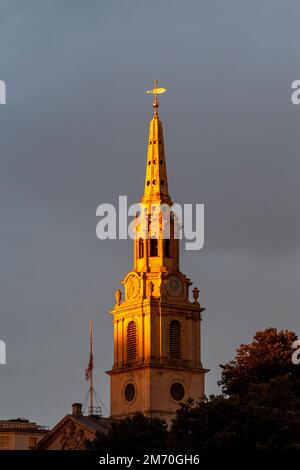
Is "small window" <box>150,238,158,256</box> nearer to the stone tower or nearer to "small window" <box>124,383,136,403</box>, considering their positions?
the stone tower

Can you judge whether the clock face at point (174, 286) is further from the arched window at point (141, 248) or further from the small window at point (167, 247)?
the arched window at point (141, 248)

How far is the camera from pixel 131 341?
646 ft

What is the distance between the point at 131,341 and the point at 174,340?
5.09 metres

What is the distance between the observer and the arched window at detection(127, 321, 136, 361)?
196 meters

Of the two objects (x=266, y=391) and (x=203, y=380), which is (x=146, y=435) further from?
(x=203, y=380)

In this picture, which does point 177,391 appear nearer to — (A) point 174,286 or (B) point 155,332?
(B) point 155,332

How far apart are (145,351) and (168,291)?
8451mm

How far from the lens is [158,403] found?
19188 centimetres

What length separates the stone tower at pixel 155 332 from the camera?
193125 millimetres

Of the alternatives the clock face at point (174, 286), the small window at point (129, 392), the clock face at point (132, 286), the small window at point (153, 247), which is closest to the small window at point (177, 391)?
the small window at point (129, 392)

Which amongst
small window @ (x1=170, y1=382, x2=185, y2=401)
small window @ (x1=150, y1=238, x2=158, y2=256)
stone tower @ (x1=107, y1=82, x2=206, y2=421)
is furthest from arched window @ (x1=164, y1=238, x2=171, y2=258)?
small window @ (x1=170, y1=382, x2=185, y2=401)

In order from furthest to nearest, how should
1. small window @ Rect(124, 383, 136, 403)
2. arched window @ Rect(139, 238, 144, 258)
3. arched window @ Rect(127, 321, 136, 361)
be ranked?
arched window @ Rect(139, 238, 144, 258) → arched window @ Rect(127, 321, 136, 361) → small window @ Rect(124, 383, 136, 403)

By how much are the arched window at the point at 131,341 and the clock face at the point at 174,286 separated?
5.84 m

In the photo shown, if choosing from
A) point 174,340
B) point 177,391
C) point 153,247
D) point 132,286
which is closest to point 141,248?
point 153,247
